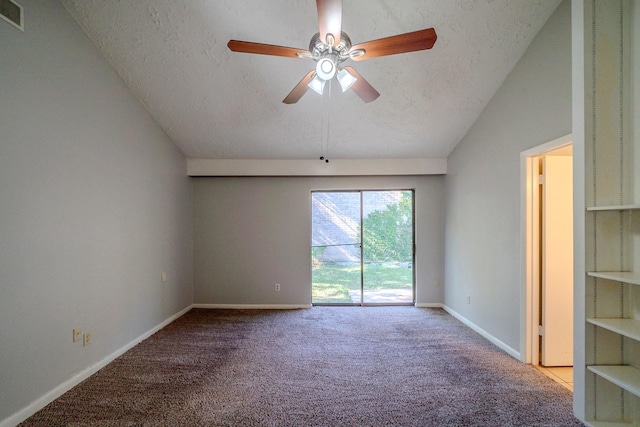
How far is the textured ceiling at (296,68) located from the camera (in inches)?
93.0

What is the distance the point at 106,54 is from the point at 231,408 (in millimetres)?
3197

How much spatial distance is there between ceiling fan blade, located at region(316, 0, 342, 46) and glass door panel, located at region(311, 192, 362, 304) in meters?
2.93

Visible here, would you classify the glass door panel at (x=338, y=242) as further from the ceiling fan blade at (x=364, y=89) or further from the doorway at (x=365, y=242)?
the ceiling fan blade at (x=364, y=89)

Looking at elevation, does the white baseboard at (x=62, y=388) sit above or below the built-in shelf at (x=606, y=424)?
below

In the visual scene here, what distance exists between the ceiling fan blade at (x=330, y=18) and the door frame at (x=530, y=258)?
2.09 metres

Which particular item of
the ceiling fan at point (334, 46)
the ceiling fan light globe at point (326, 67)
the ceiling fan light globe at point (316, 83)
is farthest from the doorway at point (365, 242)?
the ceiling fan light globe at point (326, 67)

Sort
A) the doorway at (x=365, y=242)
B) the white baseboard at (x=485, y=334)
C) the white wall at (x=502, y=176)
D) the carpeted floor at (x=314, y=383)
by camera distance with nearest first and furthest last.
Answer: the carpeted floor at (x=314, y=383) < the white wall at (x=502, y=176) < the white baseboard at (x=485, y=334) < the doorway at (x=365, y=242)

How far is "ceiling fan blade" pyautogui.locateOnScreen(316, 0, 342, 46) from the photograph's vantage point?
1559 millimetres

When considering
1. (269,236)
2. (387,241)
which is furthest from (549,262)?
(269,236)

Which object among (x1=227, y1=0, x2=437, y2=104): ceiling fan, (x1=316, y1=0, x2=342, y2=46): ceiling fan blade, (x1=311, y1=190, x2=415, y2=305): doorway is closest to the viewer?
(x1=316, y1=0, x2=342, y2=46): ceiling fan blade

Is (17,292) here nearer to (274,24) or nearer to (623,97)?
(274,24)

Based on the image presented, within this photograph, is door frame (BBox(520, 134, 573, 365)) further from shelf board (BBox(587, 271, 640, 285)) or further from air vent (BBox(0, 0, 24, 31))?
air vent (BBox(0, 0, 24, 31))

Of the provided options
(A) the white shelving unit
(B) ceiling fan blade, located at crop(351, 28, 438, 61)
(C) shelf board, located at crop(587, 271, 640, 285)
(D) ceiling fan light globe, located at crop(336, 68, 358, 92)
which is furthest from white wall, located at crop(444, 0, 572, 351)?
(D) ceiling fan light globe, located at crop(336, 68, 358, 92)

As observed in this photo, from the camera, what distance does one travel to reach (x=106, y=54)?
268 centimetres
